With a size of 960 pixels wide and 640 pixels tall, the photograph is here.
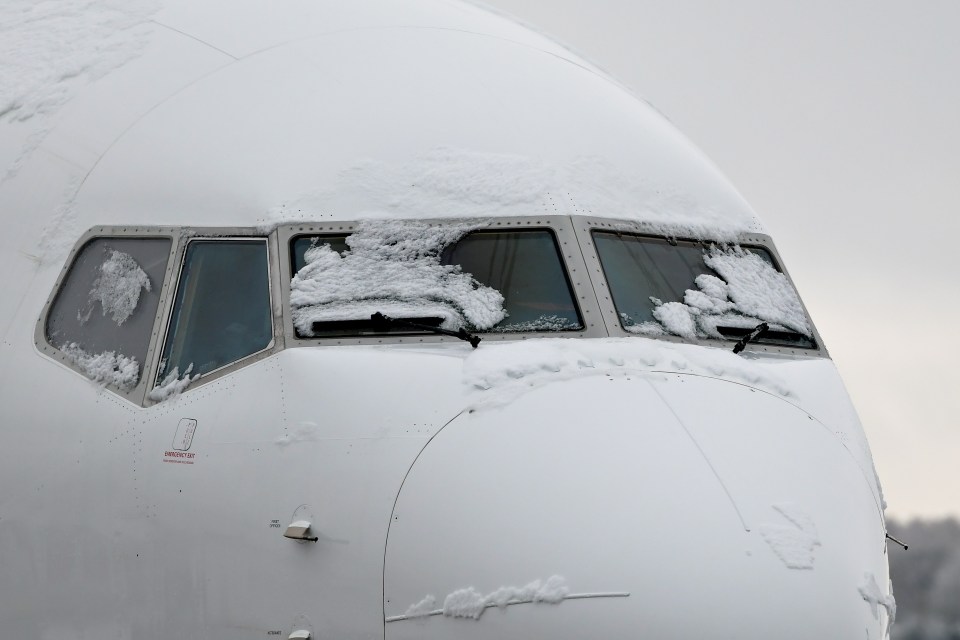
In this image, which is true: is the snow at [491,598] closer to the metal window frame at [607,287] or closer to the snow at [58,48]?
the metal window frame at [607,287]

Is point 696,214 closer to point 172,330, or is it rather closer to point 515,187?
point 515,187

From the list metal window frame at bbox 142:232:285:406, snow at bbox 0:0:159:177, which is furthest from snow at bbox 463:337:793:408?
snow at bbox 0:0:159:177

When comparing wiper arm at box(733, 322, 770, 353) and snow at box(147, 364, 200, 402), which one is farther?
wiper arm at box(733, 322, 770, 353)

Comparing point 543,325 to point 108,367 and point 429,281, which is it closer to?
point 429,281

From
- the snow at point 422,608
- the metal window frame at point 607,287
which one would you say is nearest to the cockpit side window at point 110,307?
the snow at point 422,608

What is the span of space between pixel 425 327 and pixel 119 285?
1949 mm

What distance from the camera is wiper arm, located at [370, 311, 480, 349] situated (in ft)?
25.5

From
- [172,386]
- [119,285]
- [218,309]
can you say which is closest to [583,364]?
[218,309]

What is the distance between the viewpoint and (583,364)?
7.55m

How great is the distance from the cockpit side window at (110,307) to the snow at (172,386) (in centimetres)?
18

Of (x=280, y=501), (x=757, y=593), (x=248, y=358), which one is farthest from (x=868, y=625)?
(x=248, y=358)

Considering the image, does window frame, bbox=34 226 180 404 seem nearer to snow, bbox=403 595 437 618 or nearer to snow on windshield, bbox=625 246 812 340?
snow, bbox=403 595 437 618

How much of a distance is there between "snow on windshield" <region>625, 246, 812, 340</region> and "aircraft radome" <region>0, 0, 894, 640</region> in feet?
0.08

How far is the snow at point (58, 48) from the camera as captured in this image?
9523mm
